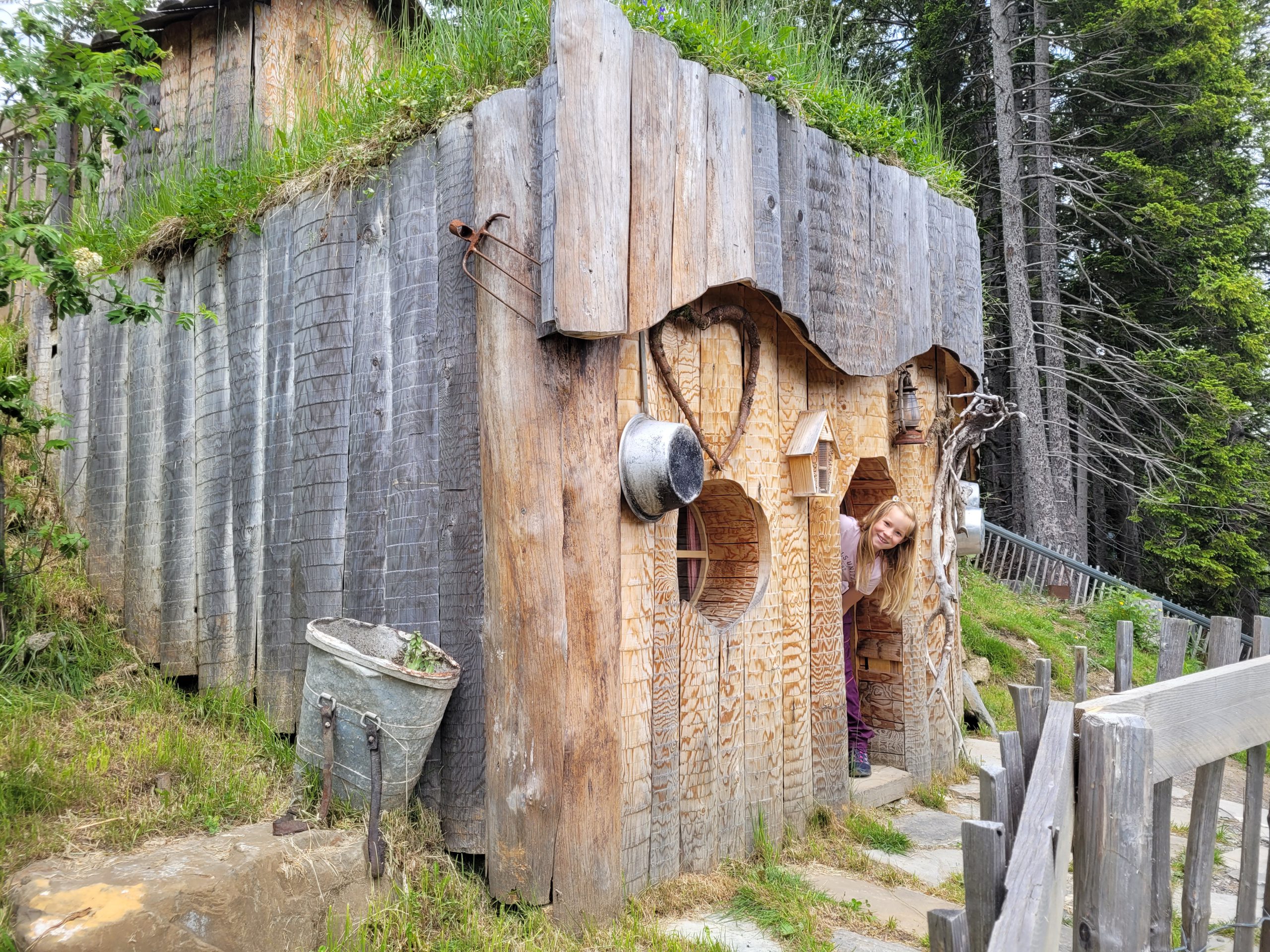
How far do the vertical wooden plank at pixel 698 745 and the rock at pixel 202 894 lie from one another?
1403mm

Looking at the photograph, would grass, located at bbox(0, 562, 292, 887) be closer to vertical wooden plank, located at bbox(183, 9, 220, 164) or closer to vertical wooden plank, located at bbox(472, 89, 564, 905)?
vertical wooden plank, located at bbox(472, 89, 564, 905)

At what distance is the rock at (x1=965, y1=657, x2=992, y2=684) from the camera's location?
8.45m

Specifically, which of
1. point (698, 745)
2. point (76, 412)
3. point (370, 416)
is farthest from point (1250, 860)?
point (76, 412)

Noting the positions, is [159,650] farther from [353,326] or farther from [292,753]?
[353,326]

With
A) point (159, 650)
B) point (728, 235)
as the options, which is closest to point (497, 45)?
point (728, 235)

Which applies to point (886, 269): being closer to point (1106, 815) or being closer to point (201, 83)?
Result: point (1106, 815)

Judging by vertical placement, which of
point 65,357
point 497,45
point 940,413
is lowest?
point 940,413

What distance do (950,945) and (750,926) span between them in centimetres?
→ 252

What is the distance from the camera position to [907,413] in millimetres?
5684

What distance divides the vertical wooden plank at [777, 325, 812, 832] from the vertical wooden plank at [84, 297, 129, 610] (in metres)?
3.80

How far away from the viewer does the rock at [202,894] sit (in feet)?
8.90

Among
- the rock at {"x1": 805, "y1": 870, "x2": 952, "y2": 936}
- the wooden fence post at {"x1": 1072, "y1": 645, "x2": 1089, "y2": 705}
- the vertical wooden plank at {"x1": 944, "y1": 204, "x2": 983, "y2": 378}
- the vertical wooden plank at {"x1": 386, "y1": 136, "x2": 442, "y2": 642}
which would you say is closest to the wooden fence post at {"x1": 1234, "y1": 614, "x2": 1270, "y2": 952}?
the wooden fence post at {"x1": 1072, "y1": 645, "x2": 1089, "y2": 705}

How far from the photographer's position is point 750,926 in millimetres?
3617

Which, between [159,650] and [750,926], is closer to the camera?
[750,926]
